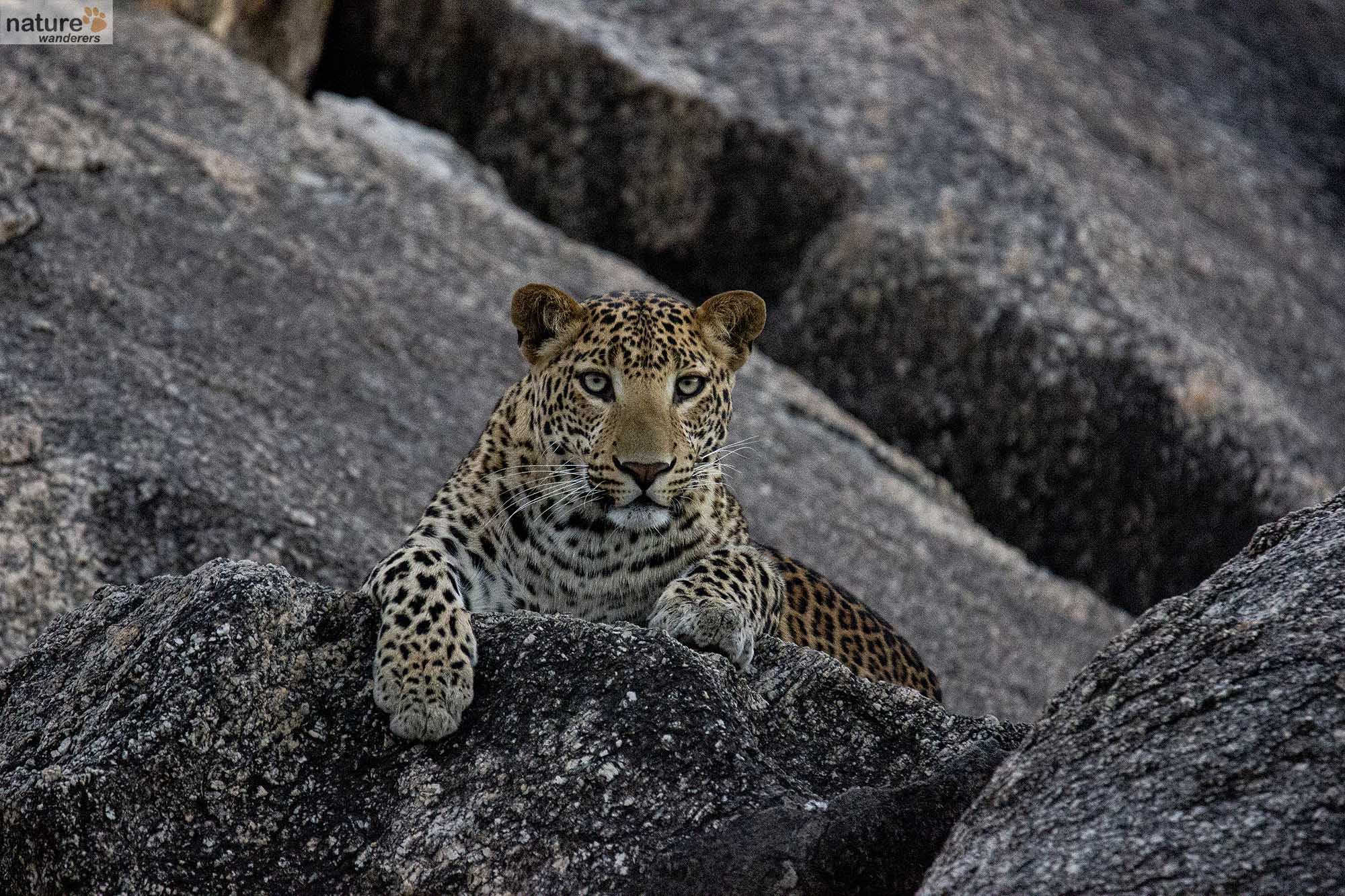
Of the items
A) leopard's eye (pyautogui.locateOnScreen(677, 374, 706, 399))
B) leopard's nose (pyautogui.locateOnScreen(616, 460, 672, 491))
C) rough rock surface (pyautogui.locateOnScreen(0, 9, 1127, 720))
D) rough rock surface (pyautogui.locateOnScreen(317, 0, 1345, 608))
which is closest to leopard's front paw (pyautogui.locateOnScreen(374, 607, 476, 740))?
leopard's nose (pyautogui.locateOnScreen(616, 460, 672, 491))

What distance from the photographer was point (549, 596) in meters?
7.09

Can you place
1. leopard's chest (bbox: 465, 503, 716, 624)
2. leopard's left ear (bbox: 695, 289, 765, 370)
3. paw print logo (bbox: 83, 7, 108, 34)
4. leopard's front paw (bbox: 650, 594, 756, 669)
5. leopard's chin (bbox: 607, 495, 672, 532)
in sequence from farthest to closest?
paw print logo (bbox: 83, 7, 108, 34), leopard's left ear (bbox: 695, 289, 765, 370), leopard's chest (bbox: 465, 503, 716, 624), leopard's chin (bbox: 607, 495, 672, 532), leopard's front paw (bbox: 650, 594, 756, 669)

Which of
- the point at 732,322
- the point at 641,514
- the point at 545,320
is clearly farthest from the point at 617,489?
the point at 732,322

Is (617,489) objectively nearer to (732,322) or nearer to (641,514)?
(641,514)

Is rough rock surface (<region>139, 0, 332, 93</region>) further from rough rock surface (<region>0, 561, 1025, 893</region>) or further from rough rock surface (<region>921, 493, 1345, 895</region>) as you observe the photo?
rough rock surface (<region>921, 493, 1345, 895</region>)

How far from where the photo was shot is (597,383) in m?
7.05

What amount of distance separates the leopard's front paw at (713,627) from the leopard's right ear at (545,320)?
63.3 inches

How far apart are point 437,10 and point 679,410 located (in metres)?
8.69

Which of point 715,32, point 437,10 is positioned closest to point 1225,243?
point 715,32

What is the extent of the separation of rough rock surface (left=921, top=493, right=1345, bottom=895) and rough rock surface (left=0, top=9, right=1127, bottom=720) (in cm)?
519

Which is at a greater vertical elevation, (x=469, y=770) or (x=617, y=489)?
(x=617, y=489)

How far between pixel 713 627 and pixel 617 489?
3.26ft

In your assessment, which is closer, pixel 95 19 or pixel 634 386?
pixel 634 386

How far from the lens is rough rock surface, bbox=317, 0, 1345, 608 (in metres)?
12.6
